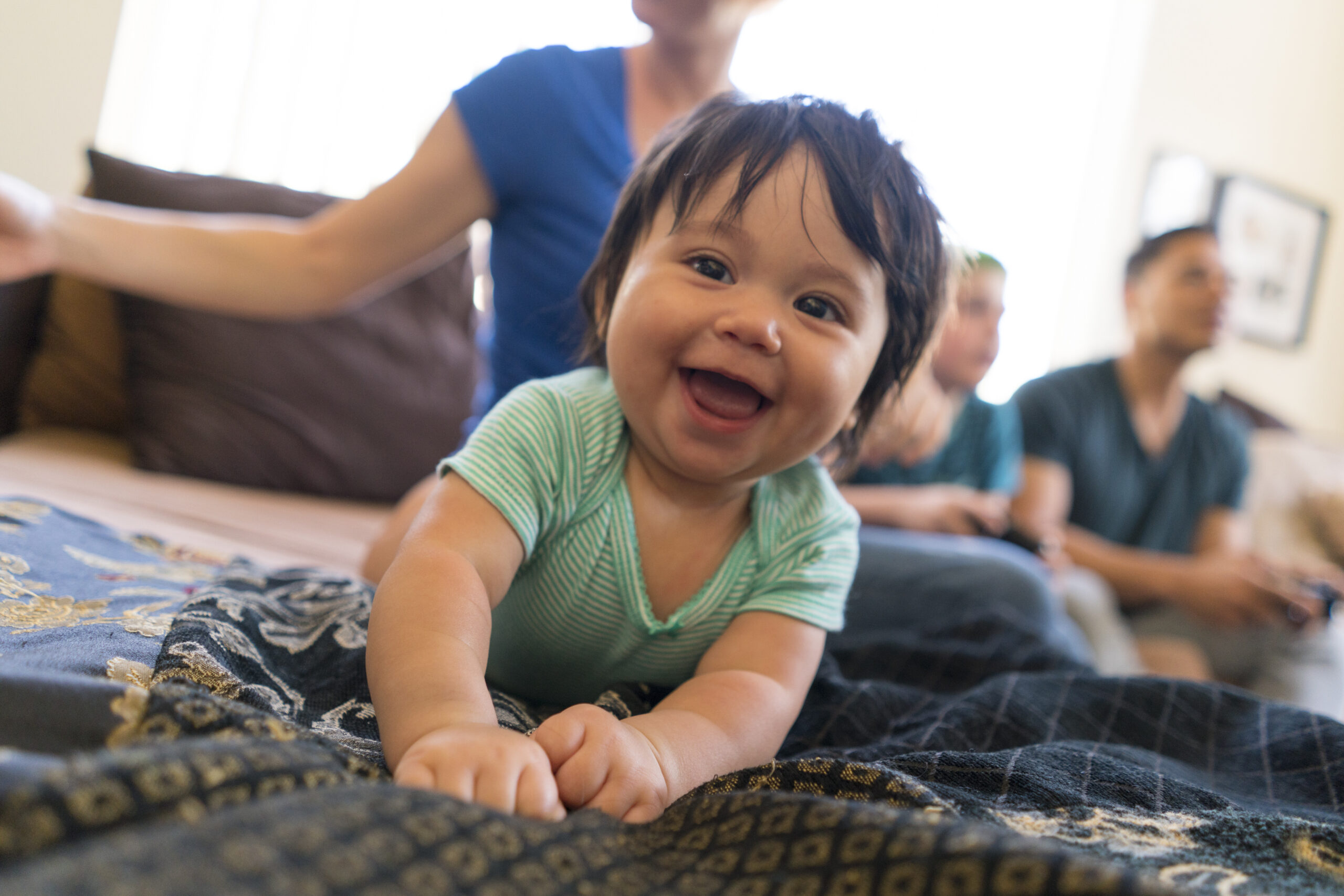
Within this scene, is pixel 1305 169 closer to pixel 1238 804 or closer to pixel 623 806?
pixel 1238 804

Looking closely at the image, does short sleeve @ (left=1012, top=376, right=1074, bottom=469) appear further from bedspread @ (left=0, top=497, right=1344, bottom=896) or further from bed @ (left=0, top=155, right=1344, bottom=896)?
bedspread @ (left=0, top=497, right=1344, bottom=896)

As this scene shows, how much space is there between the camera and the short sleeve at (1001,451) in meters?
1.88

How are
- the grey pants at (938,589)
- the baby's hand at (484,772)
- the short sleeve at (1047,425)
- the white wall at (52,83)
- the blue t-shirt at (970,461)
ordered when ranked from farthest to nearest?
the short sleeve at (1047,425) < the blue t-shirt at (970,461) < the white wall at (52,83) < the grey pants at (938,589) < the baby's hand at (484,772)

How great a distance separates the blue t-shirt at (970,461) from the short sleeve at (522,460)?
1.19m

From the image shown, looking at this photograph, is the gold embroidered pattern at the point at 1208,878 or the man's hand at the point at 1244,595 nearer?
the gold embroidered pattern at the point at 1208,878

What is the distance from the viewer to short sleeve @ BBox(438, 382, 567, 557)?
617 millimetres

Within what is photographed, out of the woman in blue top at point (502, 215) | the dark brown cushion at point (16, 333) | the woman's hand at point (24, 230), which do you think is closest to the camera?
the woman's hand at point (24, 230)

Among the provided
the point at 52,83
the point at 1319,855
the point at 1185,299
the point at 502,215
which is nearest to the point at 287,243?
the point at 502,215

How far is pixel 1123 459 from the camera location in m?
2.12

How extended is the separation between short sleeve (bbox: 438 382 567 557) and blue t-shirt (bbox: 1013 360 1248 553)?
1.66 m

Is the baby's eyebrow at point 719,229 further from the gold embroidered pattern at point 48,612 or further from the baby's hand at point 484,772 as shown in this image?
the gold embroidered pattern at point 48,612

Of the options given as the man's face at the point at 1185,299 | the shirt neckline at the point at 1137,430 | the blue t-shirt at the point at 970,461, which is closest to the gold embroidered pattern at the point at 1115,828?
the blue t-shirt at the point at 970,461

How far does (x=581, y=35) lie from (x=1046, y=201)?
182cm

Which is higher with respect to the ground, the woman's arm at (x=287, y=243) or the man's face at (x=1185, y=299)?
the man's face at (x=1185, y=299)
